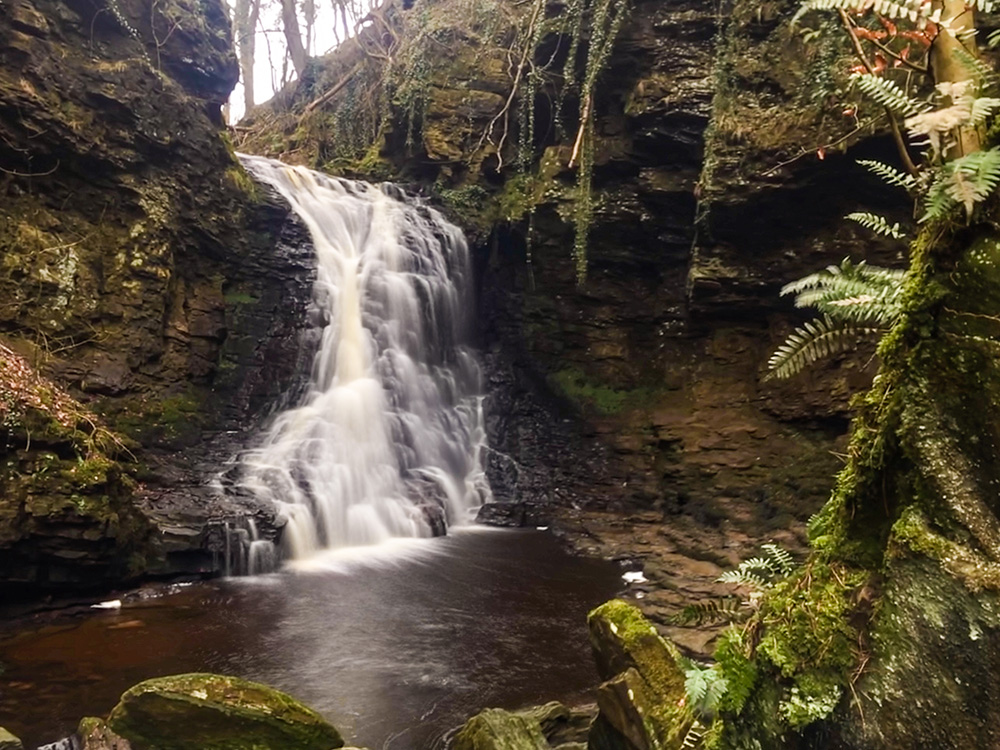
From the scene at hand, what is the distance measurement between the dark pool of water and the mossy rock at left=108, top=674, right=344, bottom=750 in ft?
2.06

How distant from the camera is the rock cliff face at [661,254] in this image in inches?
414

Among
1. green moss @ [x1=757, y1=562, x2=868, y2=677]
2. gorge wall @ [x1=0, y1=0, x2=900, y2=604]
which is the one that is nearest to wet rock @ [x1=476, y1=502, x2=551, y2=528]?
gorge wall @ [x1=0, y1=0, x2=900, y2=604]

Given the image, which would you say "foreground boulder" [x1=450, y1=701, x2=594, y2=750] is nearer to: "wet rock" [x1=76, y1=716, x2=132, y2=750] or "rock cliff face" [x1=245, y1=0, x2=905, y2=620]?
"wet rock" [x1=76, y1=716, x2=132, y2=750]

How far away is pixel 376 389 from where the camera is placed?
42.0 feet

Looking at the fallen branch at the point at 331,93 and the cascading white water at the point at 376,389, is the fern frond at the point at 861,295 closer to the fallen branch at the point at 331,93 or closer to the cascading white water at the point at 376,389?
the cascading white water at the point at 376,389

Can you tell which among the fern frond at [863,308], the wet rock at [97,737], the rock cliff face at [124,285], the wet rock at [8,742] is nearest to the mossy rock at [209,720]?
the wet rock at [97,737]

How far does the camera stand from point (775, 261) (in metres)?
11.7

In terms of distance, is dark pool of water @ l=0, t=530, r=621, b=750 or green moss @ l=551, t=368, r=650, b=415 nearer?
dark pool of water @ l=0, t=530, r=621, b=750

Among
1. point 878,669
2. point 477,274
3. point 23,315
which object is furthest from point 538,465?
point 878,669

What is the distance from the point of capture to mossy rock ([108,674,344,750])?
3893mm

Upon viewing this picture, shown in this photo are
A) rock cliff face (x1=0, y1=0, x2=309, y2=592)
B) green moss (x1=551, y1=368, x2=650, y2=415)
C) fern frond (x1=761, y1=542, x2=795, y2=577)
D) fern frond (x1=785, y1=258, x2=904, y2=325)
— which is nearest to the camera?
fern frond (x1=785, y1=258, x2=904, y2=325)

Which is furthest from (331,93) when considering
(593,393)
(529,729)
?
(529,729)

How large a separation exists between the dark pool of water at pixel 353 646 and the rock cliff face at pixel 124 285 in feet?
3.49

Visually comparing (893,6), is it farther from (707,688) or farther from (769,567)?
(707,688)
